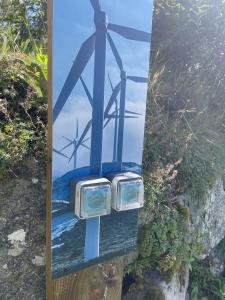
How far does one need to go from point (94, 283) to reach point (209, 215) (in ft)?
4.60

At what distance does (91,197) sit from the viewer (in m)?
1.62

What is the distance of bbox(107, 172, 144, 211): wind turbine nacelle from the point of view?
5.62ft

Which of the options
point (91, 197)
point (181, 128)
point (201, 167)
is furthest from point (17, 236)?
point (181, 128)

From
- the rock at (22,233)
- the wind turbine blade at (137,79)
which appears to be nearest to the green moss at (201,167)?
the wind turbine blade at (137,79)

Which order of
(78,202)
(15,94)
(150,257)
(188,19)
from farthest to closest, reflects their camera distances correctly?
(188,19) → (150,257) → (15,94) → (78,202)

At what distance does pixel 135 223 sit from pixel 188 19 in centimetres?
223

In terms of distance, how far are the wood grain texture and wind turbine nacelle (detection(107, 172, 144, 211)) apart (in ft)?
1.36

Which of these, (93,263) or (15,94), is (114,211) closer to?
(93,263)

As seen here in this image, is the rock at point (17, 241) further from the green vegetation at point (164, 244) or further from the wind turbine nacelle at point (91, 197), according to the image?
the green vegetation at point (164, 244)

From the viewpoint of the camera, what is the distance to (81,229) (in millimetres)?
1685

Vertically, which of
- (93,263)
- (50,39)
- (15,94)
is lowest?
(93,263)

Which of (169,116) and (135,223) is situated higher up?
(169,116)

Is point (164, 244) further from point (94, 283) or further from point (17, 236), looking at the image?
point (17, 236)

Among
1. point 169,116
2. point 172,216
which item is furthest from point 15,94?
point 169,116
